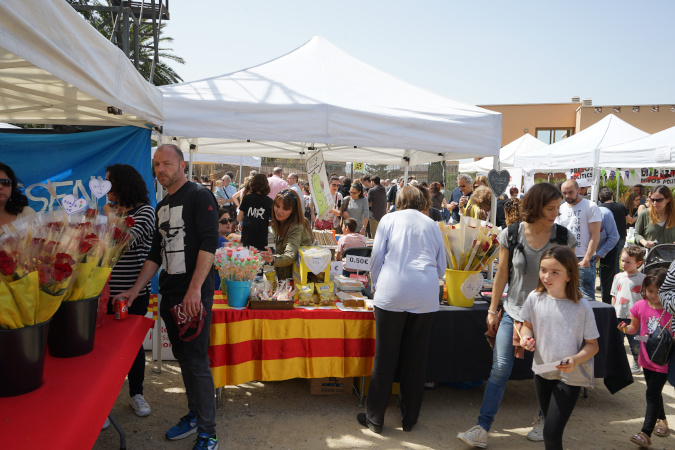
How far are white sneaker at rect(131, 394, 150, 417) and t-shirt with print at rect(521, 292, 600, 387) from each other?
8.25 ft

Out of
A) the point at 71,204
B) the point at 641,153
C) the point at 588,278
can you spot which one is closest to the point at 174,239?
the point at 71,204

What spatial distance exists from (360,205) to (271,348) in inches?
215

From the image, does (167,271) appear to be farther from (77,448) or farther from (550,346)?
(550,346)

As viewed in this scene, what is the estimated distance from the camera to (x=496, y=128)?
436 cm

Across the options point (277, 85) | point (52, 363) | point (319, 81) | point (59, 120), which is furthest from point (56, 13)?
point (319, 81)

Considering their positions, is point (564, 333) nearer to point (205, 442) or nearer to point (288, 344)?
point (288, 344)

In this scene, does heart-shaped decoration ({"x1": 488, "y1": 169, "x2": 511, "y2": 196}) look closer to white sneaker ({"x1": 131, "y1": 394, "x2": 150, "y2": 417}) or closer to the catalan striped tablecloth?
the catalan striped tablecloth

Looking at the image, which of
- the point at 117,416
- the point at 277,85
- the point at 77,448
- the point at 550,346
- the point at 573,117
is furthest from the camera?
the point at 573,117

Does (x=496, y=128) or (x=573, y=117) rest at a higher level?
(x=573, y=117)

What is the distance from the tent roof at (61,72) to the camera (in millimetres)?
1545

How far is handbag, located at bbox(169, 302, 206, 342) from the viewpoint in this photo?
2.64 meters

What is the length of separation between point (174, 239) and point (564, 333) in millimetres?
2129

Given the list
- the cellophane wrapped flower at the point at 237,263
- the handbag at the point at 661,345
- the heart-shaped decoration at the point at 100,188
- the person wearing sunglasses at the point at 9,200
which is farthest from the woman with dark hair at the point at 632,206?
the person wearing sunglasses at the point at 9,200

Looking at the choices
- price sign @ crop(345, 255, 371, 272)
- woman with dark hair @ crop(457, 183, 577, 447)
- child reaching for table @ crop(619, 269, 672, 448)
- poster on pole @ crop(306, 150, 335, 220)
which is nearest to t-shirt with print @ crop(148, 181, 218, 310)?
price sign @ crop(345, 255, 371, 272)
